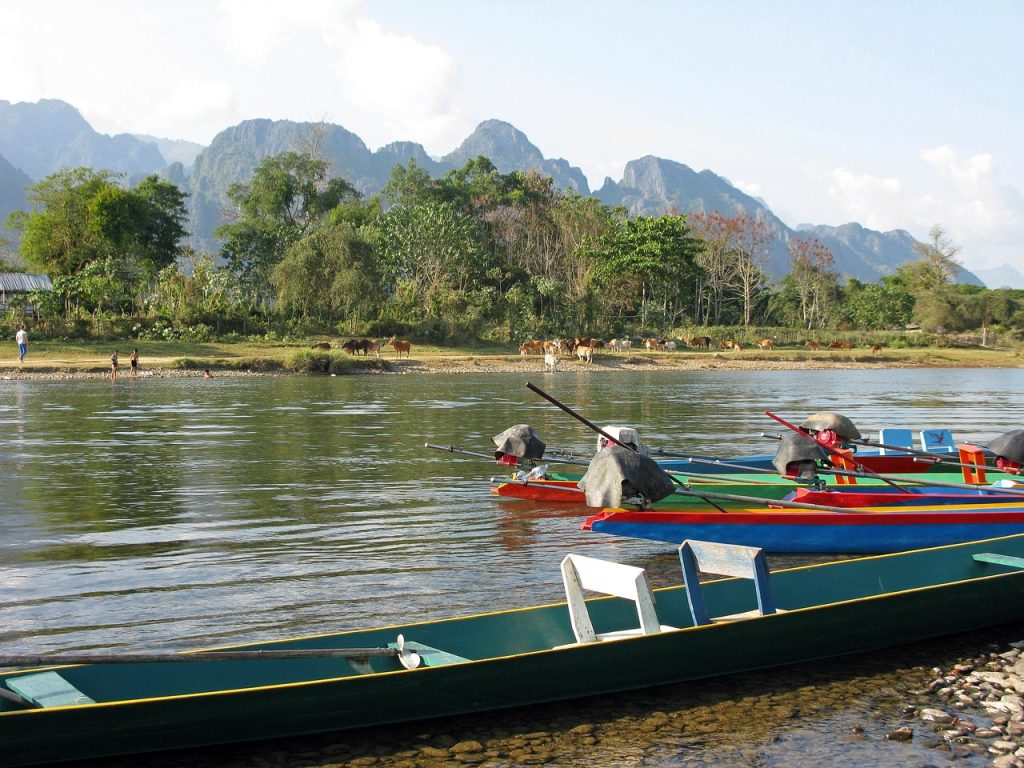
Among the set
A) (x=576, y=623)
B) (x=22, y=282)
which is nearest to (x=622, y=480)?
(x=576, y=623)

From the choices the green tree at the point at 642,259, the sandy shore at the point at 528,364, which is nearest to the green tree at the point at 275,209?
the sandy shore at the point at 528,364

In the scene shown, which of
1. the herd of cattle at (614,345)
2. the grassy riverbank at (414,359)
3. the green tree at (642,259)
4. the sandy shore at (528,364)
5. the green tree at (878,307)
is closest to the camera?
the sandy shore at (528,364)

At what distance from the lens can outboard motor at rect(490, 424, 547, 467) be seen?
13412 mm

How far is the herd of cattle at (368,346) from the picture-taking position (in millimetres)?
48719

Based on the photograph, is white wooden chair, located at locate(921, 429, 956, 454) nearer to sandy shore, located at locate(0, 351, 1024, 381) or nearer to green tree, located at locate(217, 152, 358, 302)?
sandy shore, located at locate(0, 351, 1024, 381)

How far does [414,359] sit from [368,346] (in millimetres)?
2278

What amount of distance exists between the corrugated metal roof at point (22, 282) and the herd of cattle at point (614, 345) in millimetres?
26101

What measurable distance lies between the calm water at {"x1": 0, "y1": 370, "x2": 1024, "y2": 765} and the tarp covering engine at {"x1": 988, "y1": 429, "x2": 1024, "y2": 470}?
3908 mm

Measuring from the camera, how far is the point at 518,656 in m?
6.32

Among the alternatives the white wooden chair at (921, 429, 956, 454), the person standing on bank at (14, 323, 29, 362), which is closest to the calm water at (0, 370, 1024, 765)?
the white wooden chair at (921, 429, 956, 454)

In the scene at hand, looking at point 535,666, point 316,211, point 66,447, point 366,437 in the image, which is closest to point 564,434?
point 366,437

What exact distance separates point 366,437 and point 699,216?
5670 cm

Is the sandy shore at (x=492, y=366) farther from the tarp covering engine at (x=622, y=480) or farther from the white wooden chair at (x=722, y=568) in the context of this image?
the white wooden chair at (x=722, y=568)

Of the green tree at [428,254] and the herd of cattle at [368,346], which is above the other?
the green tree at [428,254]
